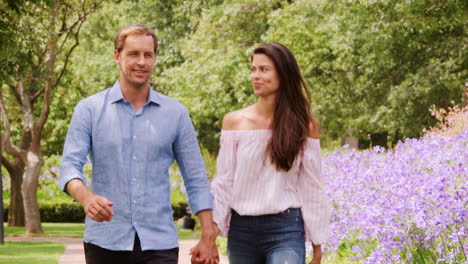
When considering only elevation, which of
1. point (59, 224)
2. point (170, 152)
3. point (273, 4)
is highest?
point (273, 4)

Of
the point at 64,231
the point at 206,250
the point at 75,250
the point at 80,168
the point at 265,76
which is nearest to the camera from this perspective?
the point at 80,168

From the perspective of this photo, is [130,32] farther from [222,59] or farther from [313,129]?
[222,59]

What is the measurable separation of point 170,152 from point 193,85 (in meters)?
29.1

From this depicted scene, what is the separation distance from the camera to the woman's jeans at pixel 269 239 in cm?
458

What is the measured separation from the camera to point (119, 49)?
15.0ft

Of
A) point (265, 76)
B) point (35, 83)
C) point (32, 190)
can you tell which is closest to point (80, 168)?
point (265, 76)

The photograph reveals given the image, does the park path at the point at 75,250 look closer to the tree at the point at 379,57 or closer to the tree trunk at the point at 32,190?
the tree trunk at the point at 32,190

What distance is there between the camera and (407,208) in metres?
7.38

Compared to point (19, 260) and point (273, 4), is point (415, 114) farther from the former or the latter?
point (19, 260)

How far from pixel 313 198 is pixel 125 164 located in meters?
1.06

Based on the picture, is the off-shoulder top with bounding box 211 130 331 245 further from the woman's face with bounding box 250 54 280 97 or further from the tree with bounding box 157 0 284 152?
the tree with bounding box 157 0 284 152

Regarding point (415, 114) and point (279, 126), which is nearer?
point (279, 126)

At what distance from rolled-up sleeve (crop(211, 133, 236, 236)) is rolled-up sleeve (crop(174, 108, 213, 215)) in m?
0.17

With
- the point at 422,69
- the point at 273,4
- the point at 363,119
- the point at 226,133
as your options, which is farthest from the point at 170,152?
the point at 273,4
